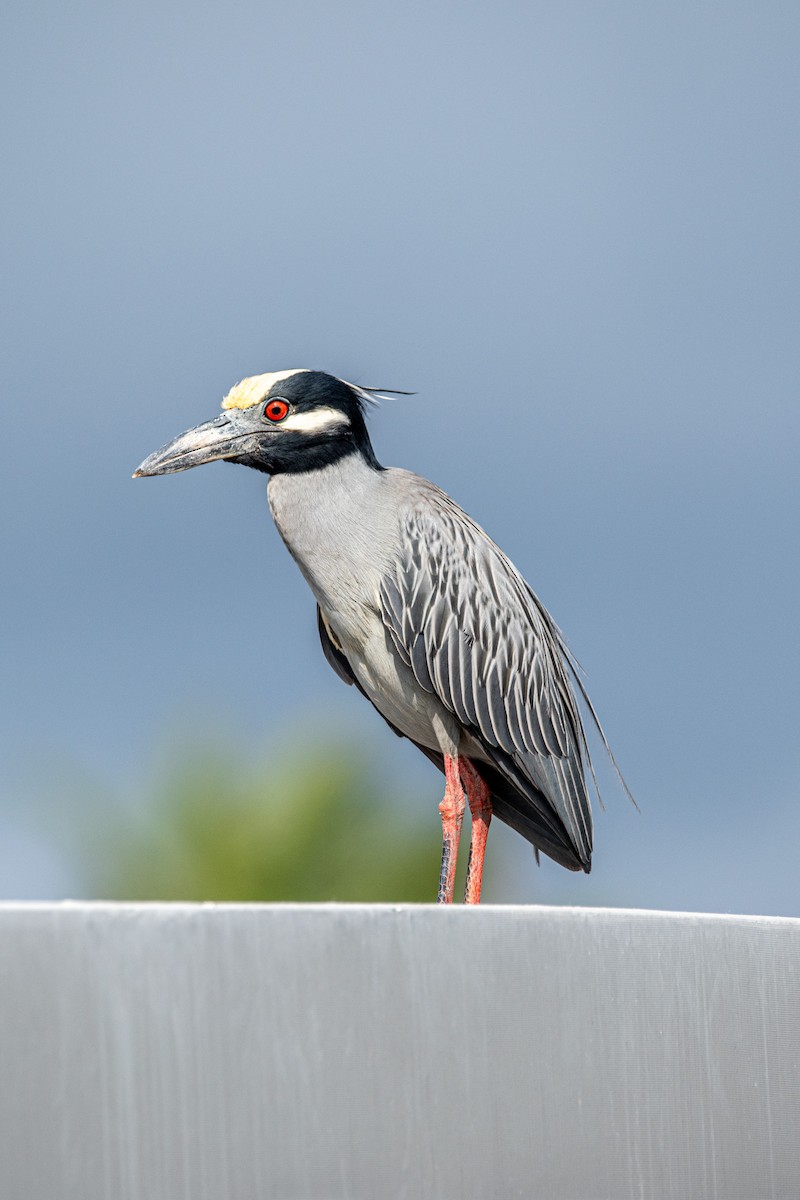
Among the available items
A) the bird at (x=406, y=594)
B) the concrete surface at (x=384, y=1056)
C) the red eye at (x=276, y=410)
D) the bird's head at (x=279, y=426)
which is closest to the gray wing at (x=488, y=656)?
the bird at (x=406, y=594)

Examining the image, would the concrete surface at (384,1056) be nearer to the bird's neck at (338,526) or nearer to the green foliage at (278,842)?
the bird's neck at (338,526)

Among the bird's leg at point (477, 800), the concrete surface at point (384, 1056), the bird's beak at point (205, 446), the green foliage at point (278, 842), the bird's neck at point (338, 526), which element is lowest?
the green foliage at point (278, 842)

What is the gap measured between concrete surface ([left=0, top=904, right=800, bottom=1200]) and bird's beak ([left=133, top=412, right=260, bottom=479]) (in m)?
2.75

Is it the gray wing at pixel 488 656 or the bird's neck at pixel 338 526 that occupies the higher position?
the bird's neck at pixel 338 526

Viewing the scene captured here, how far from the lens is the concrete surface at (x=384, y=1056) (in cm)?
182

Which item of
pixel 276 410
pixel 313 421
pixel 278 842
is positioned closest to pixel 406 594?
pixel 313 421

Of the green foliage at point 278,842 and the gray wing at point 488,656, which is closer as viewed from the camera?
the gray wing at point 488,656

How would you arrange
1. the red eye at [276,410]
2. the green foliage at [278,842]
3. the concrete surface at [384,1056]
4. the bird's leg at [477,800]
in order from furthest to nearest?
the green foliage at [278,842], the bird's leg at [477,800], the red eye at [276,410], the concrete surface at [384,1056]

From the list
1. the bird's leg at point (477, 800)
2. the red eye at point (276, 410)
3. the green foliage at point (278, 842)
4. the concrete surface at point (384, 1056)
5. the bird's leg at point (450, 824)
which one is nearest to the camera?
the concrete surface at point (384, 1056)

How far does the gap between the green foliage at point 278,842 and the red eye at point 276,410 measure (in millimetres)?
4868

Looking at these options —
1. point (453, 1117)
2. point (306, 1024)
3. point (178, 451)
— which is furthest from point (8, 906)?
point (178, 451)

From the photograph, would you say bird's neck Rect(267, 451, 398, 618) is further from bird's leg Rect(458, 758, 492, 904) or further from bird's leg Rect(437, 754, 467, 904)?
bird's leg Rect(458, 758, 492, 904)

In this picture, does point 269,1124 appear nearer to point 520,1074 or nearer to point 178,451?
point 520,1074

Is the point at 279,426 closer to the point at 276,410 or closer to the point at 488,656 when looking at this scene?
the point at 276,410
